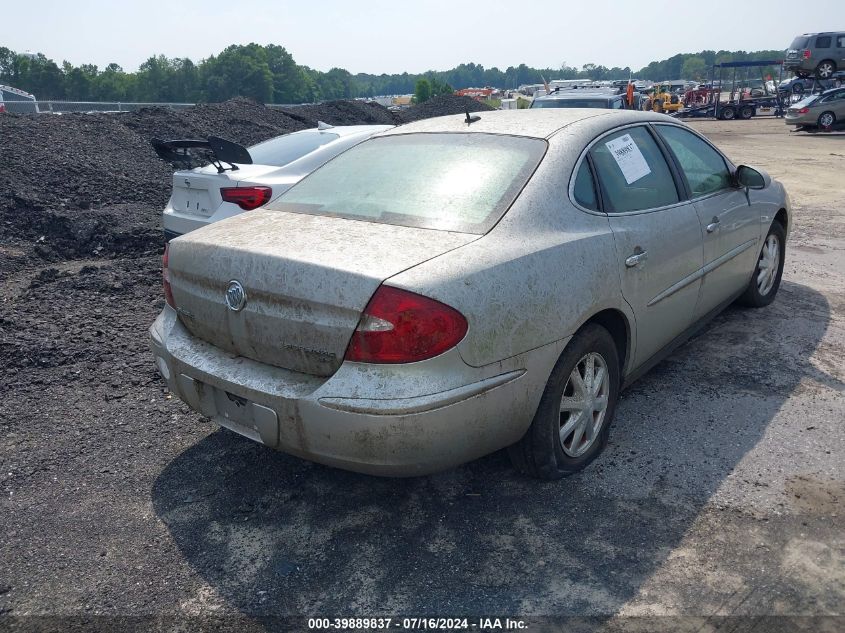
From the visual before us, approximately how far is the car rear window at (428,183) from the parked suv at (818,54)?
3665 centimetres

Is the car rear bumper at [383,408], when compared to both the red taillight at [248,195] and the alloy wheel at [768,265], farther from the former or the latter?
the alloy wheel at [768,265]

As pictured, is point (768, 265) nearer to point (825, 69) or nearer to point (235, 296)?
point (235, 296)

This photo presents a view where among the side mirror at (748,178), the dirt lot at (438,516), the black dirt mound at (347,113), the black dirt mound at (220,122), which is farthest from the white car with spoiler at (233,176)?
the black dirt mound at (347,113)

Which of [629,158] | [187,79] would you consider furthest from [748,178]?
[187,79]

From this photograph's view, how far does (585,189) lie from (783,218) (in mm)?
2988

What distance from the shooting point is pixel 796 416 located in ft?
12.6

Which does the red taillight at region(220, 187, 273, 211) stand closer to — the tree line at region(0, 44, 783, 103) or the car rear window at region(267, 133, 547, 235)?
the car rear window at region(267, 133, 547, 235)

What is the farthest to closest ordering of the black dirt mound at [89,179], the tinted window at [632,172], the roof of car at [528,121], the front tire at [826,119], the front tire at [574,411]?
the front tire at [826,119] → the black dirt mound at [89,179] → the roof of car at [528,121] → the tinted window at [632,172] → the front tire at [574,411]

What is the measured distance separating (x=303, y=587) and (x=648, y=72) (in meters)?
211

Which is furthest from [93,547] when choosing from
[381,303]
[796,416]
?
[796,416]

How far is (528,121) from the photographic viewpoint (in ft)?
12.3

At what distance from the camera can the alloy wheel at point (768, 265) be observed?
534 centimetres

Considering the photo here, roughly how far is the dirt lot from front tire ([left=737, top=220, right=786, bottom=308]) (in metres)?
0.65

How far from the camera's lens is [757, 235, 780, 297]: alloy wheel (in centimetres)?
534
